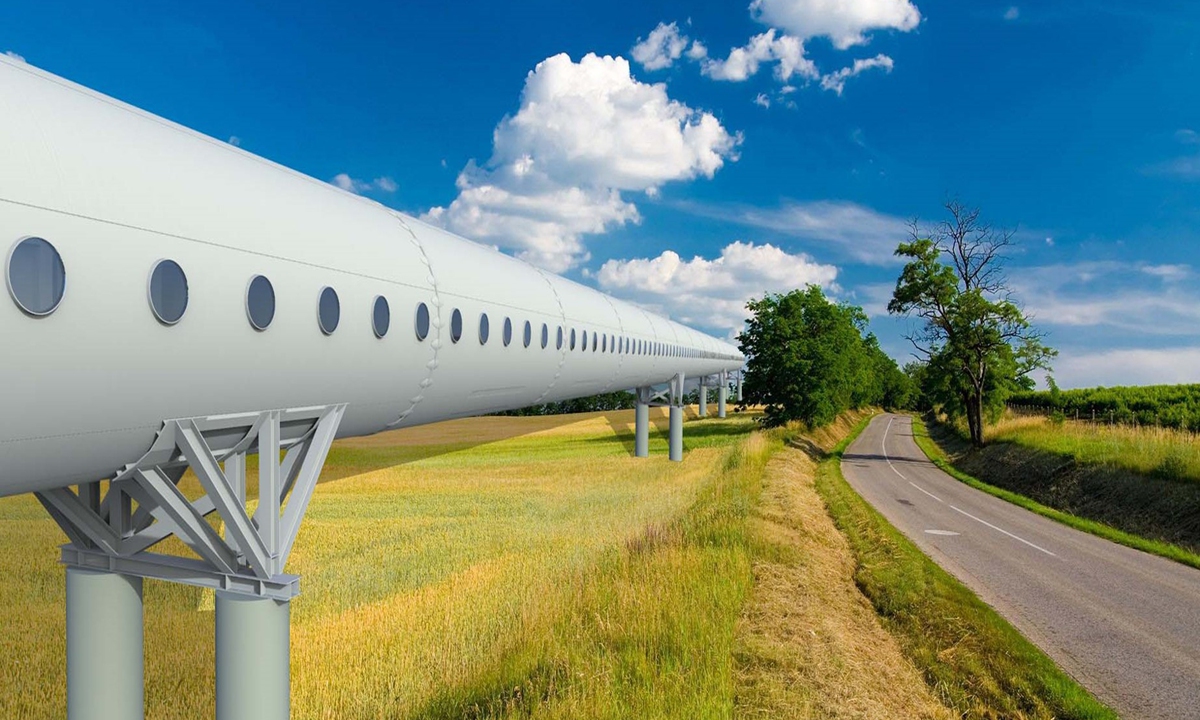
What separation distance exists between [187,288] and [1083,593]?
63.1ft

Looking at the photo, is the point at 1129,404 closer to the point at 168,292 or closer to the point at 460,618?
the point at 460,618

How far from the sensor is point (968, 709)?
10625 millimetres

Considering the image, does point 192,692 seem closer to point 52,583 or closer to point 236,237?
point 236,237

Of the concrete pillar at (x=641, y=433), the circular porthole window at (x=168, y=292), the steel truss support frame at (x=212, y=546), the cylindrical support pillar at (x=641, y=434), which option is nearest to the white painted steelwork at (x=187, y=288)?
the circular porthole window at (x=168, y=292)

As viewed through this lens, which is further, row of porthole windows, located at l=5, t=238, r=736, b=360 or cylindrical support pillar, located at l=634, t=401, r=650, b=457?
cylindrical support pillar, located at l=634, t=401, r=650, b=457

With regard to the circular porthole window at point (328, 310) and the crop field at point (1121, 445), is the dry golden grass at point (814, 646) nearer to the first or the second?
the circular porthole window at point (328, 310)

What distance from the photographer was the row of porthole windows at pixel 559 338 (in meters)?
10.1

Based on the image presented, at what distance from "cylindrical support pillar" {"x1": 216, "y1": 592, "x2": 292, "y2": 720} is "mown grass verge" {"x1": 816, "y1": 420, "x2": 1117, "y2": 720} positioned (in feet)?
32.6

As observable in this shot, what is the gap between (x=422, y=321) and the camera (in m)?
9.98

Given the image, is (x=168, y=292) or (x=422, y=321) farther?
(x=422, y=321)

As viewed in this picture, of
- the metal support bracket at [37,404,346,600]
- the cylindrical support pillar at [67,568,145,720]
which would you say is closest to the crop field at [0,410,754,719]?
the cylindrical support pillar at [67,568,145,720]

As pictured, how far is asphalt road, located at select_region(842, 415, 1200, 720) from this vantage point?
11.5m

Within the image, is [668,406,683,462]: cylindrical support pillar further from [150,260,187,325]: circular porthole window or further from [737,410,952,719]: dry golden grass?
[150,260,187,325]: circular porthole window

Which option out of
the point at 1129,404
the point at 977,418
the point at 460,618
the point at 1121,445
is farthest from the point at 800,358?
the point at 460,618
